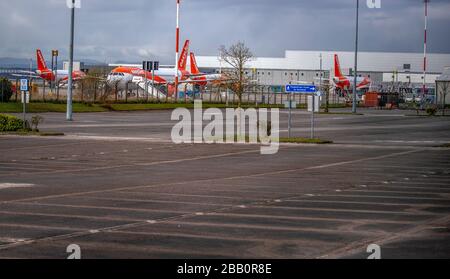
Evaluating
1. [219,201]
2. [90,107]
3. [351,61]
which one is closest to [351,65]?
[351,61]

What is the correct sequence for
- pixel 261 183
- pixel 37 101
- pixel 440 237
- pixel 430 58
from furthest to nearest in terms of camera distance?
pixel 430 58, pixel 37 101, pixel 261 183, pixel 440 237

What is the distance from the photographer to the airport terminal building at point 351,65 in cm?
15312

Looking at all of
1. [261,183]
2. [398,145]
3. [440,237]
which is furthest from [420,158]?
[440,237]

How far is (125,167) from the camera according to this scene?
82.4 feet

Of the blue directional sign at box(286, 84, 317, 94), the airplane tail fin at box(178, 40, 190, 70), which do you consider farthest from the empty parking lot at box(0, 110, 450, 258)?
the airplane tail fin at box(178, 40, 190, 70)

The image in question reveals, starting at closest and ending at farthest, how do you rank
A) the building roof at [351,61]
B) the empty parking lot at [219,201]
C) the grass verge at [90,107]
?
the empty parking lot at [219,201], the grass verge at [90,107], the building roof at [351,61]

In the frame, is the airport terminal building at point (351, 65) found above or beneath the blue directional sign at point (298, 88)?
above

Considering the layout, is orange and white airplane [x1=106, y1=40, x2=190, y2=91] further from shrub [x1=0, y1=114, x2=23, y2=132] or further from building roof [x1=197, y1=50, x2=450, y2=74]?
shrub [x1=0, y1=114, x2=23, y2=132]

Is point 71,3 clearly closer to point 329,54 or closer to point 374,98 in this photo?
point 374,98

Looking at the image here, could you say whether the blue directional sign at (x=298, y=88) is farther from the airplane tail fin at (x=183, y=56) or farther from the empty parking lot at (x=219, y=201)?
the airplane tail fin at (x=183, y=56)

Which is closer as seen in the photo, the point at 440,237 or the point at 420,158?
the point at 440,237

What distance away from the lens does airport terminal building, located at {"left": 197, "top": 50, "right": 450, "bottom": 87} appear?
153125 mm

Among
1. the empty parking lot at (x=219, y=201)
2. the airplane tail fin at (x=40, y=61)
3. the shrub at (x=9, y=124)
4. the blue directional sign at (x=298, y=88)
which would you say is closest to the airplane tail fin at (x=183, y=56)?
the airplane tail fin at (x=40, y=61)
